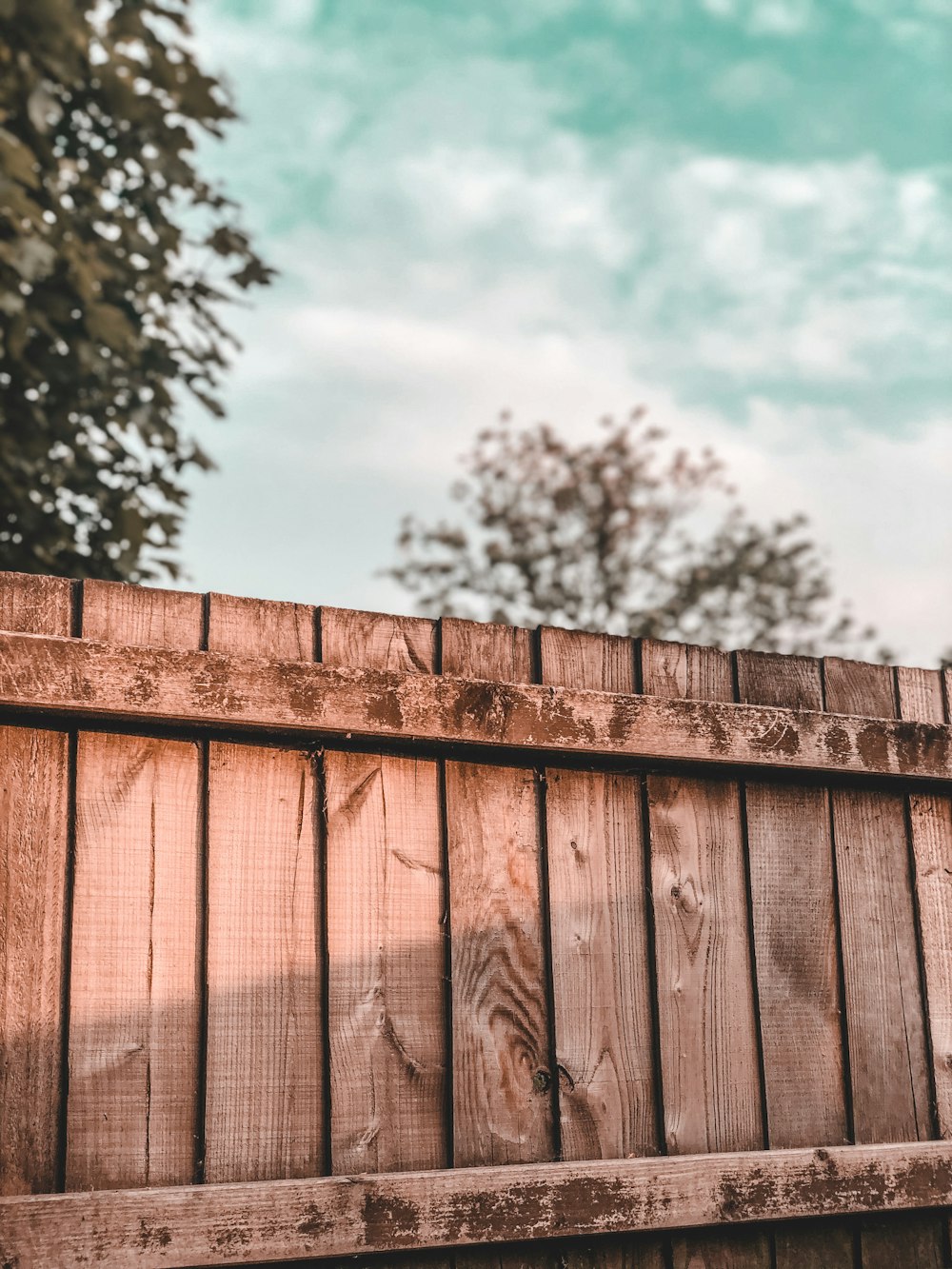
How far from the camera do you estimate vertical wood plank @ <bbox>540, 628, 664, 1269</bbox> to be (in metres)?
1.97

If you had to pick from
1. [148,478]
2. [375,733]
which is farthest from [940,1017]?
[148,478]

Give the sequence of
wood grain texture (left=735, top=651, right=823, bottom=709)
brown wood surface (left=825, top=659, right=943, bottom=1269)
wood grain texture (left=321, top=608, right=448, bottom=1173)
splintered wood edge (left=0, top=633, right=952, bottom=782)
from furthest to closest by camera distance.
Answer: wood grain texture (left=735, top=651, right=823, bottom=709)
brown wood surface (left=825, top=659, right=943, bottom=1269)
wood grain texture (left=321, top=608, right=448, bottom=1173)
splintered wood edge (left=0, top=633, right=952, bottom=782)

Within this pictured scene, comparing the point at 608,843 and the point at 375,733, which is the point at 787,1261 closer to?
the point at 608,843

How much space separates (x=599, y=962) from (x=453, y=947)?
0.88ft

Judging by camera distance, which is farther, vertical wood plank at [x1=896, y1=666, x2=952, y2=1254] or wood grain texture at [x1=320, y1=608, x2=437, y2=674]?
vertical wood plank at [x1=896, y1=666, x2=952, y2=1254]

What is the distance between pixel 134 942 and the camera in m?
1.73

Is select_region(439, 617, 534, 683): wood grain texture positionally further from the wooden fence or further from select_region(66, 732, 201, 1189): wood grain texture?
select_region(66, 732, 201, 1189): wood grain texture

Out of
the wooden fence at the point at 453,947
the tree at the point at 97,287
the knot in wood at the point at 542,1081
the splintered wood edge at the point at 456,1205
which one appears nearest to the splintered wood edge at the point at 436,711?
the wooden fence at the point at 453,947

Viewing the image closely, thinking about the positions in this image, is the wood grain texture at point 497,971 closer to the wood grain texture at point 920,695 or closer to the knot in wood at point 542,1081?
the knot in wood at point 542,1081

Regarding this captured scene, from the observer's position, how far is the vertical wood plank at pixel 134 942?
5.48ft

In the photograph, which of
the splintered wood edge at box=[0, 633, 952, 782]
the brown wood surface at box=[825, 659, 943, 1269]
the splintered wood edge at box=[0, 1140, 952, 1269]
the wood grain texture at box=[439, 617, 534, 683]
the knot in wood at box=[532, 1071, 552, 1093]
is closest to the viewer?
the splintered wood edge at box=[0, 1140, 952, 1269]

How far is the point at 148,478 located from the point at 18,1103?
399cm

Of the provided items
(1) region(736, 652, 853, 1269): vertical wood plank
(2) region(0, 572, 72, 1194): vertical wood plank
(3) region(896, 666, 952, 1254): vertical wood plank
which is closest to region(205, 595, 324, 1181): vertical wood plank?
(2) region(0, 572, 72, 1194): vertical wood plank

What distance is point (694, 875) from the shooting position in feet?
7.06
